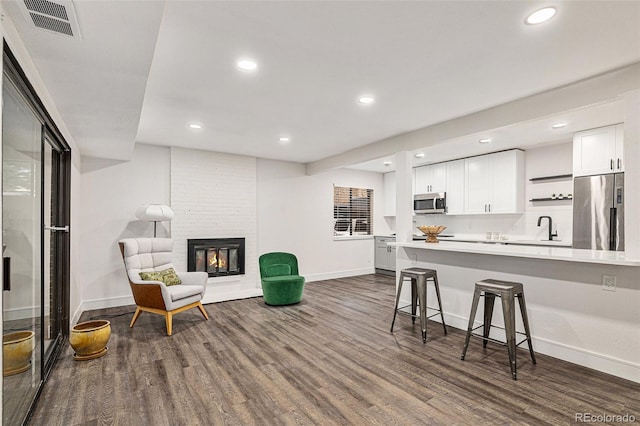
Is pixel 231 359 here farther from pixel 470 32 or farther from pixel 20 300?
pixel 470 32

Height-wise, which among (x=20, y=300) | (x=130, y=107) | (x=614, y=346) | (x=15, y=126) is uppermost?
(x=130, y=107)

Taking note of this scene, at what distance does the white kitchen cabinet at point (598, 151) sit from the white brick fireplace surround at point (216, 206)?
16.8 ft

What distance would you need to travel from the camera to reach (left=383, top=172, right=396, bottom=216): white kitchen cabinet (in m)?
7.93

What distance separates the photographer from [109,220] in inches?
193

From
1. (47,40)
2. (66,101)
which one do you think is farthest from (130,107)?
(47,40)

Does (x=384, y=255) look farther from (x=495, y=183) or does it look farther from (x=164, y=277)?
(x=164, y=277)

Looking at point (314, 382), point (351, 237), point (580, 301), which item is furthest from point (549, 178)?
point (314, 382)

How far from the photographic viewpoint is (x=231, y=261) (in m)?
5.87

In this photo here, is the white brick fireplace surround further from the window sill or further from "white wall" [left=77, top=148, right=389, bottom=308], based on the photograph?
the window sill

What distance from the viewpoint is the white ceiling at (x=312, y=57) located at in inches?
71.9

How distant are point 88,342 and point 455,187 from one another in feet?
20.0

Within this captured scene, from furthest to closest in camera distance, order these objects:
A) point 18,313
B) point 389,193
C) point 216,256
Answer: point 389,193
point 216,256
point 18,313

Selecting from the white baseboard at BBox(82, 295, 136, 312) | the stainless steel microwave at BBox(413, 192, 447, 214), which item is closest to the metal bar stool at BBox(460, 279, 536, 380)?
the stainless steel microwave at BBox(413, 192, 447, 214)

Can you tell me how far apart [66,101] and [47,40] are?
1.08m
